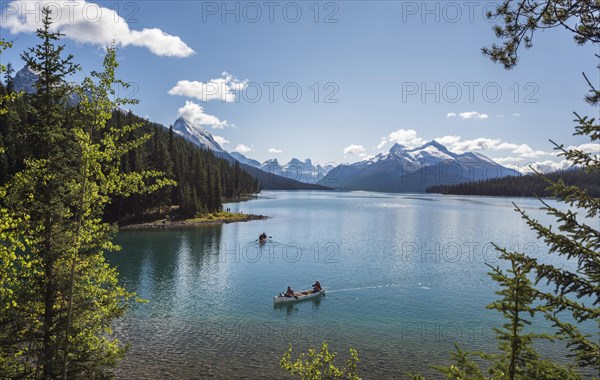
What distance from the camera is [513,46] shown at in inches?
379

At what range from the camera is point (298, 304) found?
3875cm

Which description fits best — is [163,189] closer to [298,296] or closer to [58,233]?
[298,296]

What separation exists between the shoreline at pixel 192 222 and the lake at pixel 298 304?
7673mm

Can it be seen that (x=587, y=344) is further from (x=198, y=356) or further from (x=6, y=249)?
(x=198, y=356)

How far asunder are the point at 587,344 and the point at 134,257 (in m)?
60.4

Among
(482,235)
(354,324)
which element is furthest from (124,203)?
(482,235)

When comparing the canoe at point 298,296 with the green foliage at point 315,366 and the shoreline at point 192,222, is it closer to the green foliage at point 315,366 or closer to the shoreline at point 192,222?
the green foliage at point 315,366

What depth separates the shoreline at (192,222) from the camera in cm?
8700

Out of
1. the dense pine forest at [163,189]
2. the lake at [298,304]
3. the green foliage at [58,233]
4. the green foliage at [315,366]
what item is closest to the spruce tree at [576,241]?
the green foliage at [315,366]

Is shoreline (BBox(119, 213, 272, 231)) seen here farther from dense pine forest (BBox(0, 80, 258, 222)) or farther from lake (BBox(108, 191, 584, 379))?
lake (BBox(108, 191, 584, 379))

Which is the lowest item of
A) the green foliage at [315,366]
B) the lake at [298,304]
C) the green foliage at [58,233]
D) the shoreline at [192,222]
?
the lake at [298,304]

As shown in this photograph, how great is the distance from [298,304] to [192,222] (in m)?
63.1

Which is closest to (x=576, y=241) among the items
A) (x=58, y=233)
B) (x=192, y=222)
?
(x=58, y=233)

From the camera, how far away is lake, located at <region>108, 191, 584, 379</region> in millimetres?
26594
